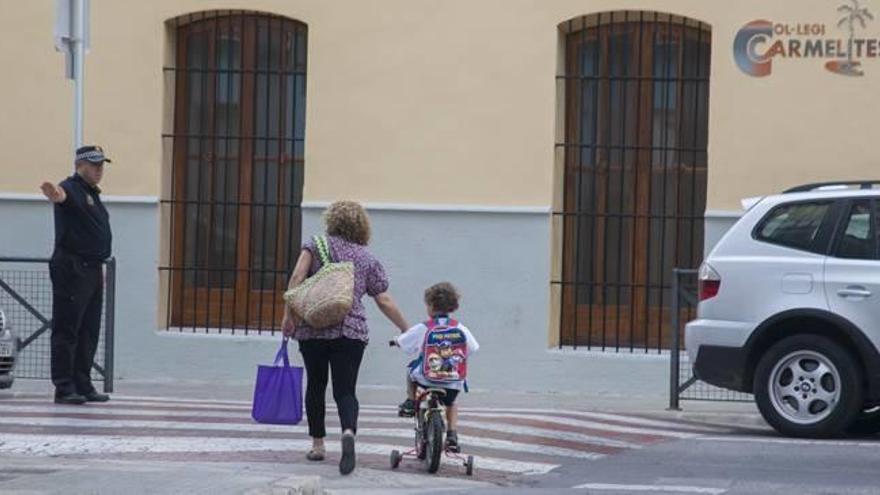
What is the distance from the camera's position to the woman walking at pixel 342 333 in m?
10.7

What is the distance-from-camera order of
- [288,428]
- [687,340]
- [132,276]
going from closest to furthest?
[288,428], [687,340], [132,276]

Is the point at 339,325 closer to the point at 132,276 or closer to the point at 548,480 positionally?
the point at 548,480

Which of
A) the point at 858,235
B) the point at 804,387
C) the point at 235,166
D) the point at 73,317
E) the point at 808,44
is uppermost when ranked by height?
the point at 808,44

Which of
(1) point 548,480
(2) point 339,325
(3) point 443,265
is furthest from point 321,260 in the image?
(3) point 443,265

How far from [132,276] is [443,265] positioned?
2.93 m

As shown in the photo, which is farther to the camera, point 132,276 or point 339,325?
point 132,276

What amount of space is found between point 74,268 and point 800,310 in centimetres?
508

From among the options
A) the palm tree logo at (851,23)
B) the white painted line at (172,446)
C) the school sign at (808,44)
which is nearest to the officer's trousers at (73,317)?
the white painted line at (172,446)

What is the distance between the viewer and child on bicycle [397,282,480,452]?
1088 centimetres

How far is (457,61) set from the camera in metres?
17.1

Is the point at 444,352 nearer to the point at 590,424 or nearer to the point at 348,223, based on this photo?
the point at 348,223

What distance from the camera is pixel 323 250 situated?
1082 centimetres

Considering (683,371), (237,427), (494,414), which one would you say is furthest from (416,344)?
(683,371)

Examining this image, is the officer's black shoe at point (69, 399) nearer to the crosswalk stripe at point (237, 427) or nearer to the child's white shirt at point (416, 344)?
the crosswalk stripe at point (237, 427)
